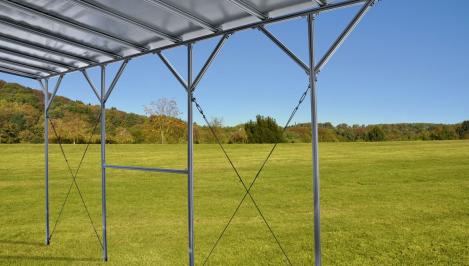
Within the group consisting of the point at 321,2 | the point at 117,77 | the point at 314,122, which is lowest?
the point at 314,122

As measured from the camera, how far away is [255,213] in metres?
8.39

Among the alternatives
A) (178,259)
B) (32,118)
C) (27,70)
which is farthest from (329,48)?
(32,118)

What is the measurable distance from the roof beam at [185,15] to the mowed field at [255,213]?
11.0 feet

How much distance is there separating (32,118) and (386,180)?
26.8 metres

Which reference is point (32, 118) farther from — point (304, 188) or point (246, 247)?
point (246, 247)

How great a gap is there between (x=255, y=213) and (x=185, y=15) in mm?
6403

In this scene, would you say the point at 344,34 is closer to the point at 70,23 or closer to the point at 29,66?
the point at 70,23

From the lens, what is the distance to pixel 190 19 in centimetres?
288

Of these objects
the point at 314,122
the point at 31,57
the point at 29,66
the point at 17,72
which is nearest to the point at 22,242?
the point at 17,72

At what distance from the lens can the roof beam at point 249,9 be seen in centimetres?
256

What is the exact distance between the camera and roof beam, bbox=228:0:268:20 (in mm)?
2559

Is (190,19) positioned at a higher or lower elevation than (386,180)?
higher

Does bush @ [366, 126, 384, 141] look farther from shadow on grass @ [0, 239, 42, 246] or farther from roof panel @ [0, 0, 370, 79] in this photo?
roof panel @ [0, 0, 370, 79]

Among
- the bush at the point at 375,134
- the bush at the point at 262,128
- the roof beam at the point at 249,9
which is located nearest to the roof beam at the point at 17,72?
the roof beam at the point at 249,9
